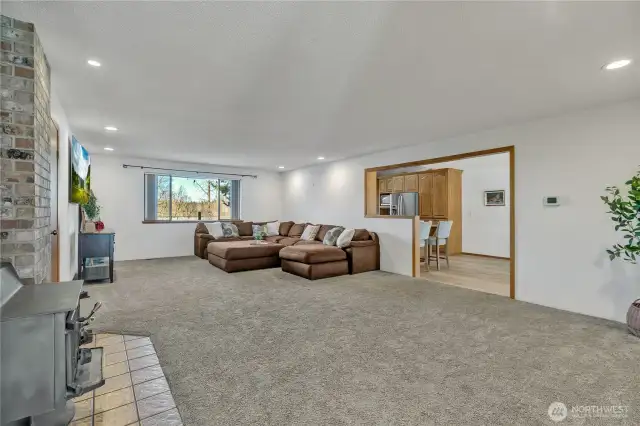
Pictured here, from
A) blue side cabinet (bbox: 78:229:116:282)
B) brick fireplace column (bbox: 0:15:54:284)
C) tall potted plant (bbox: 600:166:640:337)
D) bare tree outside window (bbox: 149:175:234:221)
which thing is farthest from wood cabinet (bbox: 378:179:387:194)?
brick fireplace column (bbox: 0:15:54:284)

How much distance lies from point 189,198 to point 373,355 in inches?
259

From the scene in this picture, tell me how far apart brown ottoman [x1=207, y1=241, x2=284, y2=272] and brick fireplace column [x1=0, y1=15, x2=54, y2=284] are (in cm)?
378

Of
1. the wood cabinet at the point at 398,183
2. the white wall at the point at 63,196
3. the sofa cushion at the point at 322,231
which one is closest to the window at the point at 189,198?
the sofa cushion at the point at 322,231

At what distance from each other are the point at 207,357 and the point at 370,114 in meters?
2.98

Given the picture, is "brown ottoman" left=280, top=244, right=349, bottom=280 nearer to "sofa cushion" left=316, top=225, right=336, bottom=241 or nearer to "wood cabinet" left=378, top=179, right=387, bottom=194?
"sofa cushion" left=316, top=225, right=336, bottom=241

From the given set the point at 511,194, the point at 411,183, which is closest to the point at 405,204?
the point at 411,183

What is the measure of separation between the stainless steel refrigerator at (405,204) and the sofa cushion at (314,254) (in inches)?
112

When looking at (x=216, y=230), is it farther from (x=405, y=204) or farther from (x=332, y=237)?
(x=405, y=204)

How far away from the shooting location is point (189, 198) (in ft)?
25.5

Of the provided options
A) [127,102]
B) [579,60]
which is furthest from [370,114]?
[127,102]

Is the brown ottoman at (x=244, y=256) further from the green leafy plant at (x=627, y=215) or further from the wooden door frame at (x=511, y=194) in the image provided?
the green leafy plant at (x=627, y=215)

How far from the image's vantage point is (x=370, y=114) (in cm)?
371

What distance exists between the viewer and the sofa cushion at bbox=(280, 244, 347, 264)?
5199 millimetres

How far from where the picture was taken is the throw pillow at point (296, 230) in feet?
25.0
